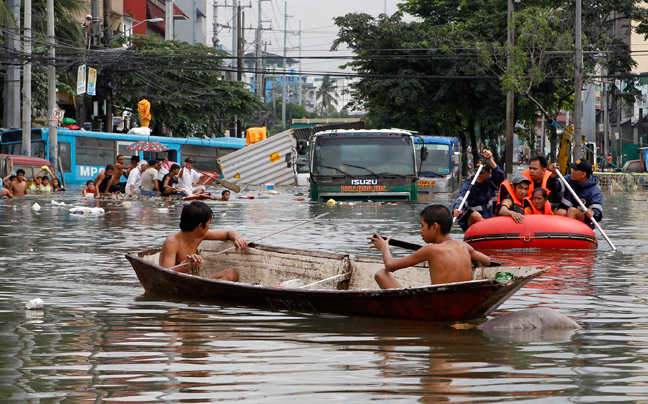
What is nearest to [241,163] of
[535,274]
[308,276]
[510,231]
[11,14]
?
[11,14]

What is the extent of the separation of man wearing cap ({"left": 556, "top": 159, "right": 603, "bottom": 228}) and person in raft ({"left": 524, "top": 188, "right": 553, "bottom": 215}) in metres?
0.31

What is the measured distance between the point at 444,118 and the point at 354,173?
23574 millimetres

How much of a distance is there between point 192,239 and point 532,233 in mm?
5996

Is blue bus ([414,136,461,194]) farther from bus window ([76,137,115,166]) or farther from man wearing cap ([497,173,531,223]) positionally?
man wearing cap ([497,173,531,223])

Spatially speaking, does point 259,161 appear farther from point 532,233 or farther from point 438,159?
point 532,233

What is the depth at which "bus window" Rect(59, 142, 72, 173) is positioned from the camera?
1497 inches

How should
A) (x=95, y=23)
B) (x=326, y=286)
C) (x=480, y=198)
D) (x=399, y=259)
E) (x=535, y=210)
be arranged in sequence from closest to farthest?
(x=399, y=259) < (x=326, y=286) < (x=535, y=210) < (x=480, y=198) < (x=95, y=23)

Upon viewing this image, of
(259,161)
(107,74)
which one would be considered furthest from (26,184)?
(259,161)

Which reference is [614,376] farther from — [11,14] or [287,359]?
[11,14]

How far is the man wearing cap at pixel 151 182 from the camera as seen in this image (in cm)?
2534

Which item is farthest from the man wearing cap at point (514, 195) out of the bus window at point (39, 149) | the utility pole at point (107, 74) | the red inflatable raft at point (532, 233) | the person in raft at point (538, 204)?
the bus window at point (39, 149)

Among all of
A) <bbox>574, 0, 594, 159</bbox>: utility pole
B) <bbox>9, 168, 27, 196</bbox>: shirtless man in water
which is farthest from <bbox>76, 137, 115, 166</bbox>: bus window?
<bbox>574, 0, 594, 159</bbox>: utility pole

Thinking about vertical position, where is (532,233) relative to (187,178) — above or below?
below

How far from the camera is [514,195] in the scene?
13719 mm
